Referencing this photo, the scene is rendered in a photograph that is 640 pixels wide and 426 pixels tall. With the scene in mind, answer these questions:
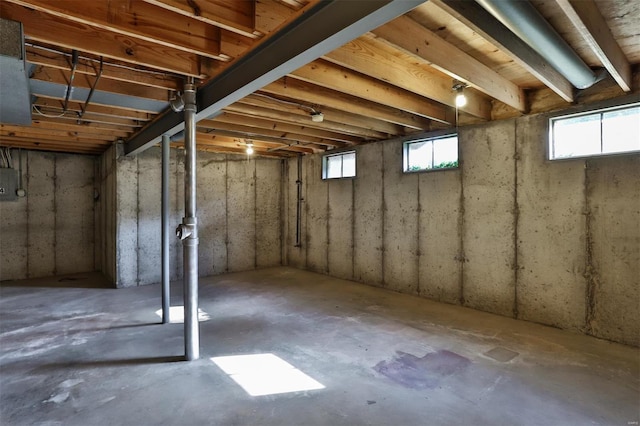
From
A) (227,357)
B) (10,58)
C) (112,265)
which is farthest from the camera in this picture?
(112,265)

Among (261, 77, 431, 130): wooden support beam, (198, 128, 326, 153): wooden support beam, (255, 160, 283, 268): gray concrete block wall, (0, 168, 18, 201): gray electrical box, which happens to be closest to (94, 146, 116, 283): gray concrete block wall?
(0, 168, 18, 201): gray electrical box

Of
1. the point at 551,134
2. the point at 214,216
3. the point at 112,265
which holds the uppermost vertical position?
the point at 551,134

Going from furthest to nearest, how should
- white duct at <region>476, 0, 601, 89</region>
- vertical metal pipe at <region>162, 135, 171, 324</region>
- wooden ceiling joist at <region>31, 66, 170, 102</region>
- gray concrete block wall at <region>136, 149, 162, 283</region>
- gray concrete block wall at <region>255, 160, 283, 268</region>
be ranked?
gray concrete block wall at <region>255, 160, 283, 268</region>, gray concrete block wall at <region>136, 149, 162, 283</region>, vertical metal pipe at <region>162, 135, 171, 324</region>, wooden ceiling joist at <region>31, 66, 170, 102</region>, white duct at <region>476, 0, 601, 89</region>

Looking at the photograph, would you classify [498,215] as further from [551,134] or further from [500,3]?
[500,3]

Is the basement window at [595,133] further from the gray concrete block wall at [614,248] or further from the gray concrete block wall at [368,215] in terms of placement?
the gray concrete block wall at [368,215]

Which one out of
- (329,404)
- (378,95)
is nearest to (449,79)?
(378,95)

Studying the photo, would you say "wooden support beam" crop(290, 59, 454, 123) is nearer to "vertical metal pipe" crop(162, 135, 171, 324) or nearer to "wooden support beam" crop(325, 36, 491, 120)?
"wooden support beam" crop(325, 36, 491, 120)

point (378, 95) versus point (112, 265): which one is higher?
point (378, 95)

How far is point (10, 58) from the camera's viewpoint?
1.78 meters

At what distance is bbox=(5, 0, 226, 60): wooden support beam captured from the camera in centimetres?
176

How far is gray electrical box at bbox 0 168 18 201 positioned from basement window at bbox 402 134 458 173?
6.65 meters

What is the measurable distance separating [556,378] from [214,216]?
5.47m

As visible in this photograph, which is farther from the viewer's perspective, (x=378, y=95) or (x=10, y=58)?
(x=378, y=95)

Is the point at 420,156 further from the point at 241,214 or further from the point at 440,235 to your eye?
the point at 241,214
